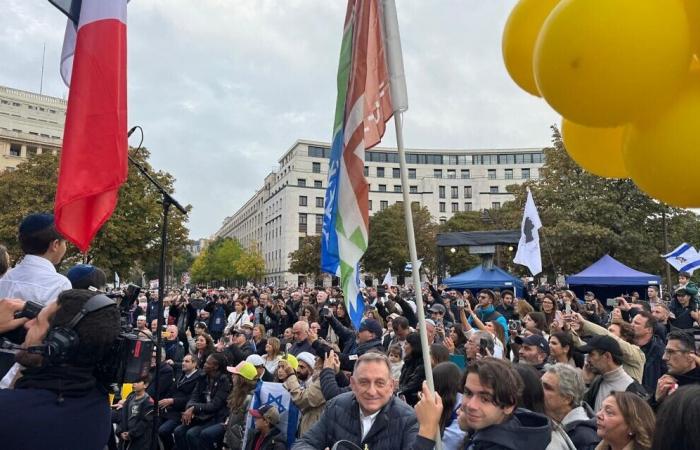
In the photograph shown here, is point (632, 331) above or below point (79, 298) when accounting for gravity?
below

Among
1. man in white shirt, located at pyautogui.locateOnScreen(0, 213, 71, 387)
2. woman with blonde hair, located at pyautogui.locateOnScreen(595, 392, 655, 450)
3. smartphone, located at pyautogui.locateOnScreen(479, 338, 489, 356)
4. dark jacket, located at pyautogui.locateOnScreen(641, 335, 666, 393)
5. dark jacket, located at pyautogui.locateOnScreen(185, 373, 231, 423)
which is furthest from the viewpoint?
dark jacket, located at pyautogui.locateOnScreen(185, 373, 231, 423)

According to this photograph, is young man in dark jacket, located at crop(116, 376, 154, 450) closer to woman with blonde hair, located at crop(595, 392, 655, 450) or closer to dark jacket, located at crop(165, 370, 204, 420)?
dark jacket, located at crop(165, 370, 204, 420)

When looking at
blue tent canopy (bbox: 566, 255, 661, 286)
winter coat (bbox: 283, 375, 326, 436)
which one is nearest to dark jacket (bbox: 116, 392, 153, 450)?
winter coat (bbox: 283, 375, 326, 436)

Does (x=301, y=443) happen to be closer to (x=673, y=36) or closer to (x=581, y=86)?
(x=581, y=86)

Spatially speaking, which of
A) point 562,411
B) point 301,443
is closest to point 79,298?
point 301,443

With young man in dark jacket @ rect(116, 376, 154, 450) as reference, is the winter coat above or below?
above

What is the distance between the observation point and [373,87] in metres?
3.08

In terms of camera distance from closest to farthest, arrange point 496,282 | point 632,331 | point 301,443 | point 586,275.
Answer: point 301,443
point 632,331
point 586,275
point 496,282

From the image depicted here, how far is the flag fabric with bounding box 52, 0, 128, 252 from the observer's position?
2.84 metres

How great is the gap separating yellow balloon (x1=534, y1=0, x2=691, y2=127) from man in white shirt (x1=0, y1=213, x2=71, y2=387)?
8.07 feet

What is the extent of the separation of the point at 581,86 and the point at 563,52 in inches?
5.1

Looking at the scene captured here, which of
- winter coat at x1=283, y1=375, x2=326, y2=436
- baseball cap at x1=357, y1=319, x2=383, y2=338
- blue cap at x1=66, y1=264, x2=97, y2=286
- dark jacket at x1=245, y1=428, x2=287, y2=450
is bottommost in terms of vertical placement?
dark jacket at x1=245, y1=428, x2=287, y2=450

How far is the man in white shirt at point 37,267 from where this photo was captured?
8.64 ft

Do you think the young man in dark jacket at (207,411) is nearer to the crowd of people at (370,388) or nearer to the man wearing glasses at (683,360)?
the crowd of people at (370,388)
